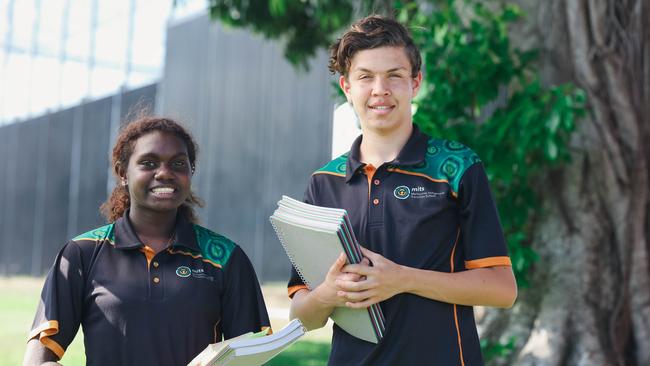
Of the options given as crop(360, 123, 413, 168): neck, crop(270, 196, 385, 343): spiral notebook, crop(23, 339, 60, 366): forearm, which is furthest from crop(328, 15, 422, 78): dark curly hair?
crop(23, 339, 60, 366): forearm

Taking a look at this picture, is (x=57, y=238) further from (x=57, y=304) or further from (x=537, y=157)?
(x=57, y=304)

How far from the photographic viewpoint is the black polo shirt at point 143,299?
1.91m

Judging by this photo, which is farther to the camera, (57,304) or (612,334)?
(612,334)

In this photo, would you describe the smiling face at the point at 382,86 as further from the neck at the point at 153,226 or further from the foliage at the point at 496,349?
the foliage at the point at 496,349

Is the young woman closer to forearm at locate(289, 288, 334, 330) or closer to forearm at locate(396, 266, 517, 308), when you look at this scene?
forearm at locate(289, 288, 334, 330)

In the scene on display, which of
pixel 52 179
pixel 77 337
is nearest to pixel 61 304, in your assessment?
pixel 77 337

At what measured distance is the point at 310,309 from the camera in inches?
75.2

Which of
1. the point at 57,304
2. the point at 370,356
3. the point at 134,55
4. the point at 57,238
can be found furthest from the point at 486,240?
the point at 57,238

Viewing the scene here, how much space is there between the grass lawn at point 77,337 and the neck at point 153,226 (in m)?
3.73

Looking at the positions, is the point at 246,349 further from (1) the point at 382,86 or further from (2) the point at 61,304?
(1) the point at 382,86

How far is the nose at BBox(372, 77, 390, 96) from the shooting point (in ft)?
6.35

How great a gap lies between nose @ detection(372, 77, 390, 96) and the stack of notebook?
58 cm

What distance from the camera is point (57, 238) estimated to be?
1476 centimetres

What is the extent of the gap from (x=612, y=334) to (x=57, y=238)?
474 inches
